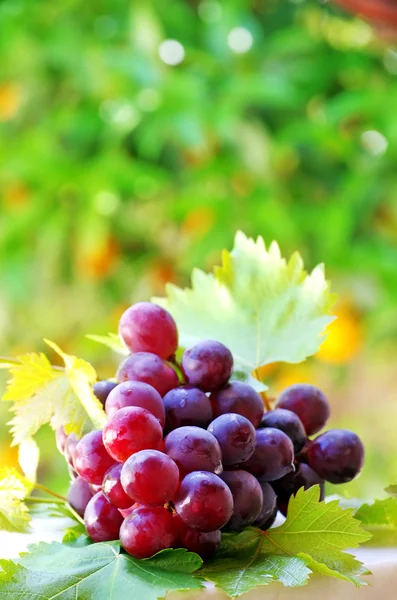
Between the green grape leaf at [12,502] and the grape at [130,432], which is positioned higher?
the grape at [130,432]

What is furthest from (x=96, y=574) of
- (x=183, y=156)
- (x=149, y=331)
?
(x=183, y=156)

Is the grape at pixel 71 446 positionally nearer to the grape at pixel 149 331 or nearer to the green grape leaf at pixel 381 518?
the grape at pixel 149 331

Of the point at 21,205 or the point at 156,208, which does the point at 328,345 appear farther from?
the point at 21,205

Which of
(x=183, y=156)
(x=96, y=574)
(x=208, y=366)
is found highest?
(x=183, y=156)

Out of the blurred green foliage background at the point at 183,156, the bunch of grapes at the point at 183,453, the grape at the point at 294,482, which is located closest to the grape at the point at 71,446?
the bunch of grapes at the point at 183,453

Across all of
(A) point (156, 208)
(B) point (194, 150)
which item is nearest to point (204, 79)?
(B) point (194, 150)

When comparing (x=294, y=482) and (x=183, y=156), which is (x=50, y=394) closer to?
(x=294, y=482)
